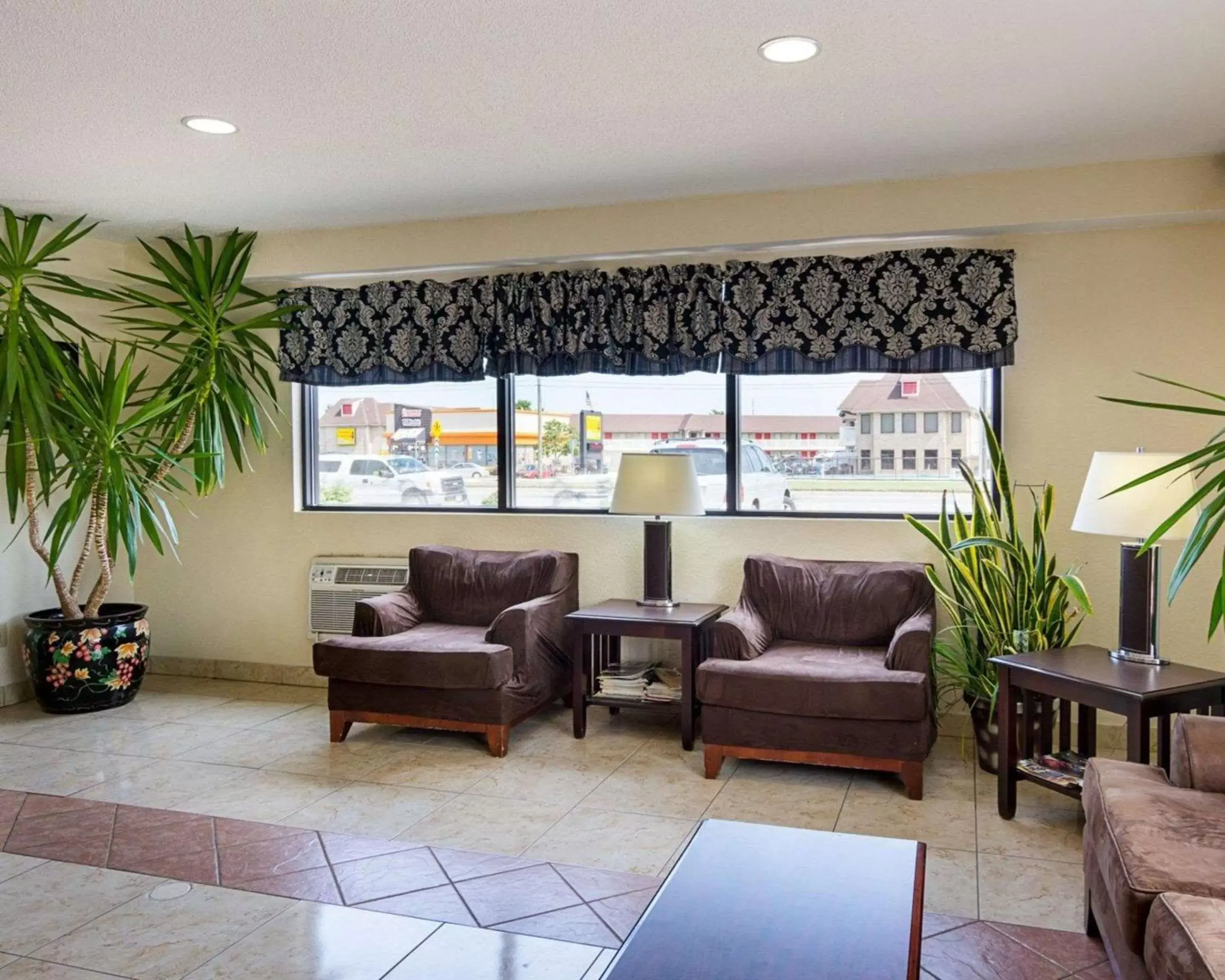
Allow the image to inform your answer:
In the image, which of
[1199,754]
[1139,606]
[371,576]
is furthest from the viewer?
[371,576]

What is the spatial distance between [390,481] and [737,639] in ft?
8.03

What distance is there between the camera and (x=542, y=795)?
150 inches

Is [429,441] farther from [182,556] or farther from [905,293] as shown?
[905,293]

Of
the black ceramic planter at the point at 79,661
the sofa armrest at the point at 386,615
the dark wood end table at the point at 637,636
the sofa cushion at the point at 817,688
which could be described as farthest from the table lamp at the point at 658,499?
the black ceramic planter at the point at 79,661

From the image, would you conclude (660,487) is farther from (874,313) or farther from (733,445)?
(874,313)

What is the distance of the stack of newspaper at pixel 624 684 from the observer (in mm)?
4578

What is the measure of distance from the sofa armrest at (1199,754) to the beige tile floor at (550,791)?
54cm

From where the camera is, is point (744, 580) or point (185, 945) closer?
point (185, 945)

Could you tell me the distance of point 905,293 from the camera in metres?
4.55

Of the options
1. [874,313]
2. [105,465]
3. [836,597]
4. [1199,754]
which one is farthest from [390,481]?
[1199,754]

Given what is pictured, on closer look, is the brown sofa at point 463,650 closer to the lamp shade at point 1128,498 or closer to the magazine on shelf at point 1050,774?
the magazine on shelf at point 1050,774

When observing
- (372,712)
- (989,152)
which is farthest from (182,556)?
(989,152)

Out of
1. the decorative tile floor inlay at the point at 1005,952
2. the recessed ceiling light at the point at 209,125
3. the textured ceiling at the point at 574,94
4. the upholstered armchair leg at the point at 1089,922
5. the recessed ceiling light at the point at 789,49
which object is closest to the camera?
the decorative tile floor inlay at the point at 1005,952

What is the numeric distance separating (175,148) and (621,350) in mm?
2180
